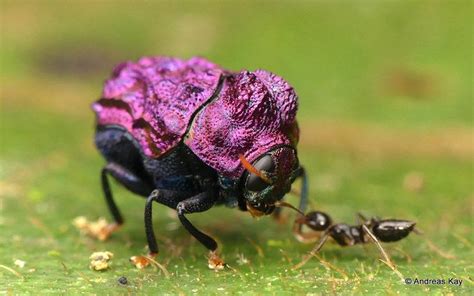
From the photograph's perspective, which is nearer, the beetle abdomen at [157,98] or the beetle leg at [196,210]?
the beetle leg at [196,210]

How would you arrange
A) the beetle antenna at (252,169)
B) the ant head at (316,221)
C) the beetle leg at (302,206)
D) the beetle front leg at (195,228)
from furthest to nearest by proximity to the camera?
the beetle leg at (302,206) → the ant head at (316,221) → the beetle front leg at (195,228) → the beetle antenna at (252,169)

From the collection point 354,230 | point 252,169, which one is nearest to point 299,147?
point 354,230

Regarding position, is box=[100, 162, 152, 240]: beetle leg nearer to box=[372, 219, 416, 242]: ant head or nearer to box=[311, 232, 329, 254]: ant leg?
box=[311, 232, 329, 254]: ant leg

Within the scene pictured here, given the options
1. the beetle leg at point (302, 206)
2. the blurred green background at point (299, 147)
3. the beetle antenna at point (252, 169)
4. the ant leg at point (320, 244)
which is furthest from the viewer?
the beetle leg at point (302, 206)

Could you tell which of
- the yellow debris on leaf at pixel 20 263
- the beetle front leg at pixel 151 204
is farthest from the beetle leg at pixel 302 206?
the yellow debris on leaf at pixel 20 263

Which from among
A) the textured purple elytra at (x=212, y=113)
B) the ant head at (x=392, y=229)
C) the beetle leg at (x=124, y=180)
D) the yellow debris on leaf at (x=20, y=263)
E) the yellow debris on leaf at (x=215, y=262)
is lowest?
the yellow debris on leaf at (x=215, y=262)

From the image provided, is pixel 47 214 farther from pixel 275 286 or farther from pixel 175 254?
pixel 275 286

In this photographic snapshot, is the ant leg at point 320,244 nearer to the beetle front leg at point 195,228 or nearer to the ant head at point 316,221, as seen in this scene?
the ant head at point 316,221
